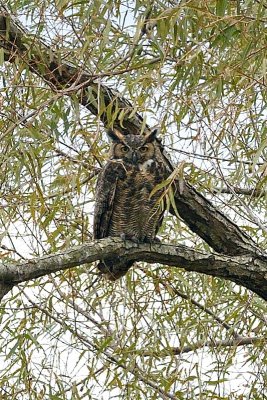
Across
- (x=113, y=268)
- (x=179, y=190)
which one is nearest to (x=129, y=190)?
(x=113, y=268)

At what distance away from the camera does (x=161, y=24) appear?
1967mm

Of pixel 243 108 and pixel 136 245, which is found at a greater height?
pixel 243 108

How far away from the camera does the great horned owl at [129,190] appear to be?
2.93 m

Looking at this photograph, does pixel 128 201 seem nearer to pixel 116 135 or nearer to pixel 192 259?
pixel 116 135

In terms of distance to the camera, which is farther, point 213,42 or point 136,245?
point 136,245

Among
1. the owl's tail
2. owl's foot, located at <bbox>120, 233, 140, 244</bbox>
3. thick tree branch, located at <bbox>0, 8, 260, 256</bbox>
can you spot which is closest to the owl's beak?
thick tree branch, located at <bbox>0, 8, 260, 256</bbox>

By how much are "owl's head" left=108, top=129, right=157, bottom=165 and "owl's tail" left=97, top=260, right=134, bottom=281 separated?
15.3 inches

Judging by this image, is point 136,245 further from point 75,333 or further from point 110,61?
point 110,61

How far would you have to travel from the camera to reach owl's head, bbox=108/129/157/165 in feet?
9.56

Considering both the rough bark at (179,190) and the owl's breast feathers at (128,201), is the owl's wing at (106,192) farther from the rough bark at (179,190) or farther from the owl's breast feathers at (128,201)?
the rough bark at (179,190)

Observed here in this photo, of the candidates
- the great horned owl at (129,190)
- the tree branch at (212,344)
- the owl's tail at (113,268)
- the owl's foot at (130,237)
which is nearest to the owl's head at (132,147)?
the great horned owl at (129,190)

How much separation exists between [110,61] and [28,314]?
94cm

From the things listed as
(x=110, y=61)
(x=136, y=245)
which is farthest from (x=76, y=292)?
(x=110, y=61)

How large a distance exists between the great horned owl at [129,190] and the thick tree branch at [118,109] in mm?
85
